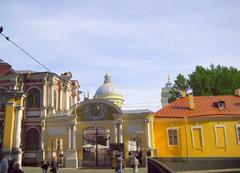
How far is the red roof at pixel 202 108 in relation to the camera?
3725 centimetres

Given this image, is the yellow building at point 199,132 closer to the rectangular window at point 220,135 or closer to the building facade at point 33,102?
the rectangular window at point 220,135

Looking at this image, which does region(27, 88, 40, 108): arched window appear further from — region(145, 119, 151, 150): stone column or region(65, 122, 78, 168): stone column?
region(145, 119, 151, 150): stone column

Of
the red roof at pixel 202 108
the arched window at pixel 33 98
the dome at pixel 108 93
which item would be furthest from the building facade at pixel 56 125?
the dome at pixel 108 93

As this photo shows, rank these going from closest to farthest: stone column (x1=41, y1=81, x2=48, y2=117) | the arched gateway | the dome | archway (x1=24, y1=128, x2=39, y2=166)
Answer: the arched gateway, archway (x1=24, y1=128, x2=39, y2=166), stone column (x1=41, y1=81, x2=48, y2=117), the dome

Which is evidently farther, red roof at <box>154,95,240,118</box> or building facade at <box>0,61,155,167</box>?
red roof at <box>154,95,240,118</box>

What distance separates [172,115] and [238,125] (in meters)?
7.02

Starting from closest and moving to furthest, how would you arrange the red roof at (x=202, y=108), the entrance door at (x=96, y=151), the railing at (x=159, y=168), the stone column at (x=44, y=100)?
the railing at (x=159, y=168), the entrance door at (x=96, y=151), the red roof at (x=202, y=108), the stone column at (x=44, y=100)

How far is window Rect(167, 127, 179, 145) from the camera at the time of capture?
3669 cm

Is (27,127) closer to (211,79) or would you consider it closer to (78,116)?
(78,116)

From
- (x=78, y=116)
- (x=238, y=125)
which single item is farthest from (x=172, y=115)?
(x=78, y=116)

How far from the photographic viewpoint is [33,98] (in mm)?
41656

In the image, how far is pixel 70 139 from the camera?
36375 mm

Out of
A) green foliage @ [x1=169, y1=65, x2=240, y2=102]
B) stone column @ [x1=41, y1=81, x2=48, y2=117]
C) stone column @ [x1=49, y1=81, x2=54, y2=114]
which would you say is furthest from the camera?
green foliage @ [x1=169, y1=65, x2=240, y2=102]

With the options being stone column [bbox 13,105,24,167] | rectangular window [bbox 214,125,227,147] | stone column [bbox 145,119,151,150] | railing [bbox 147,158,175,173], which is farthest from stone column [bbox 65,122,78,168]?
→ railing [bbox 147,158,175,173]
